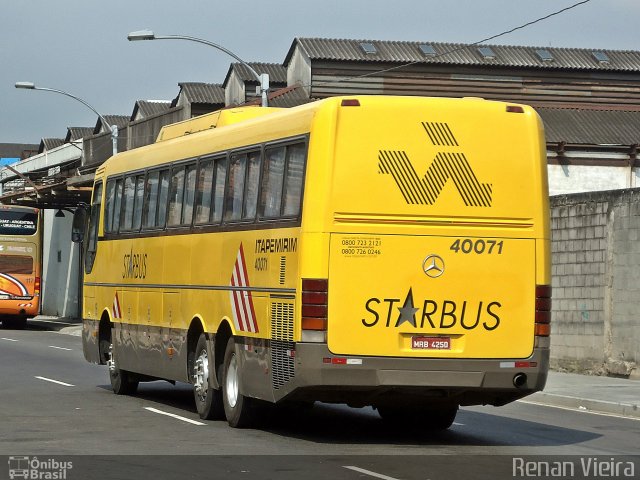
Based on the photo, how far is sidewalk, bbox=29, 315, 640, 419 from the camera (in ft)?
63.3

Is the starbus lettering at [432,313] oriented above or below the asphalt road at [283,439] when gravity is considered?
above

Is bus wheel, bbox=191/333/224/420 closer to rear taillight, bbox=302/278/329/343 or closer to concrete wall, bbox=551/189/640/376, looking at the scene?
rear taillight, bbox=302/278/329/343

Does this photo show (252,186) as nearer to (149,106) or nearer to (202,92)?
(202,92)

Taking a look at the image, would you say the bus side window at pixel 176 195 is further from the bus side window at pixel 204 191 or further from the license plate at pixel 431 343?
the license plate at pixel 431 343

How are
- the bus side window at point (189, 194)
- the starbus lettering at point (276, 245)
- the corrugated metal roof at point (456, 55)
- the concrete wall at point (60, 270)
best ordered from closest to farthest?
the starbus lettering at point (276, 245), the bus side window at point (189, 194), the corrugated metal roof at point (456, 55), the concrete wall at point (60, 270)

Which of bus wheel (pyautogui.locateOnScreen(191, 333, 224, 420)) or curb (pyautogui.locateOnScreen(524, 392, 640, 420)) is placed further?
curb (pyautogui.locateOnScreen(524, 392, 640, 420))

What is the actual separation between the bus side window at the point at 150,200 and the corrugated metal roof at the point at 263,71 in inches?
1443

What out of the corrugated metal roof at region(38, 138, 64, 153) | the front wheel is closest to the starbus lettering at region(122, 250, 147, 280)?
the front wheel

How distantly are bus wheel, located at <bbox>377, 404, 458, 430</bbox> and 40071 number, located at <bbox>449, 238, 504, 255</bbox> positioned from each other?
7.12ft

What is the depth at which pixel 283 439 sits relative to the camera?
1459cm

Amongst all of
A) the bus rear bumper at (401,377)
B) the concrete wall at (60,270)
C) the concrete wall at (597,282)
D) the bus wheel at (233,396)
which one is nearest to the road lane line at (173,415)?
the bus wheel at (233,396)

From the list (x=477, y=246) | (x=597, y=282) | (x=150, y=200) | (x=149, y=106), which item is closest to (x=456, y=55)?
(x=149, y=106)

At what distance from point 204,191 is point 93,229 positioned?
5.68 meters

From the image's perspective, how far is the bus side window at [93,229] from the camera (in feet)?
72.8
